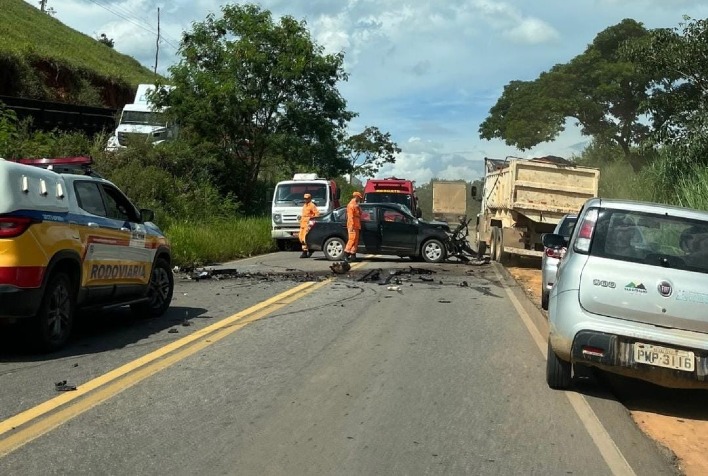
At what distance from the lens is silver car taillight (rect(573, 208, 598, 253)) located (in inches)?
274

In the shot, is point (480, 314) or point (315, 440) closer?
point (315, 440)

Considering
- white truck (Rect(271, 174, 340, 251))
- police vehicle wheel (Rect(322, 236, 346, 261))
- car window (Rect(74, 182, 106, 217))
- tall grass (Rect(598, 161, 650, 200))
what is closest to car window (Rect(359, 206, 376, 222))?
police vehicle wheel (Rect(322, 236, 346, 261))

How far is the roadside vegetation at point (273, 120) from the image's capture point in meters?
21.1

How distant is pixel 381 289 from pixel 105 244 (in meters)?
6.64

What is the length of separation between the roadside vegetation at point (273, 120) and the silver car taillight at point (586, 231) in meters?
11.9

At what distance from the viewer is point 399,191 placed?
103 feet

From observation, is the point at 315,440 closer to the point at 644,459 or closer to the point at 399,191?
the point at 644,459

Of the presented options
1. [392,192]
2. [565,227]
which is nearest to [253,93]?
[392,192]

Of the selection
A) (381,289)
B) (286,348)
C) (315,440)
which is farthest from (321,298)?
(315,440)

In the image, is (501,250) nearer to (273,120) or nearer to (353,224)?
(353,224)

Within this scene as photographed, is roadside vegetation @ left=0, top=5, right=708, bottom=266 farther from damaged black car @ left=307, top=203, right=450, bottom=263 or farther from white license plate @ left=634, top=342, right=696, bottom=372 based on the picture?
white license plate @ left=634, top=342, right=696, bottom=372

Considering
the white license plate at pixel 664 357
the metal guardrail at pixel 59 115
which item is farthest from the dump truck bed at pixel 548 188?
the metal guardrail at pixel 59 115

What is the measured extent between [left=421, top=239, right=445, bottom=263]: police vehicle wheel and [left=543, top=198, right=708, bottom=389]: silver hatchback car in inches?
541

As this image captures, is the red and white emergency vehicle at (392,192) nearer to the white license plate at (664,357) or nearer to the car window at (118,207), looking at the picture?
the car window at (118,207)
